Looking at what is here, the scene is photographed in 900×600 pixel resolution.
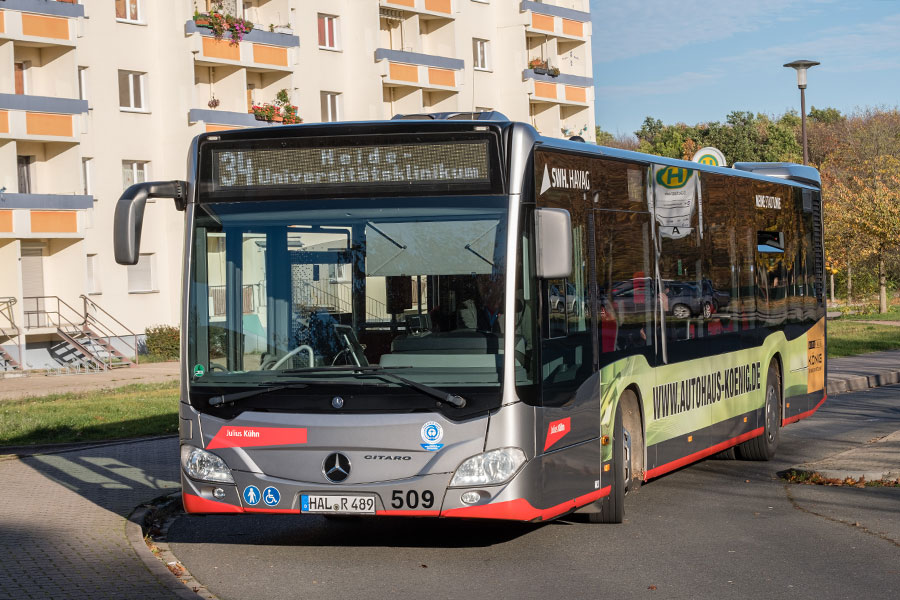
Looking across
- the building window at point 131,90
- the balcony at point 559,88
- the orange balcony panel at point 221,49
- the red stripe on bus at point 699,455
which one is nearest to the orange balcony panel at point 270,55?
the orange balcony panel at point 221,49

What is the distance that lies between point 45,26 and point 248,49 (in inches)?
313

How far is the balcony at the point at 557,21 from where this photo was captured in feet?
200

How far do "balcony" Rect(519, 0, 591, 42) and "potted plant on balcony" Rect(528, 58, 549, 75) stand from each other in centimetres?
135

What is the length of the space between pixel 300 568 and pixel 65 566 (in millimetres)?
1460

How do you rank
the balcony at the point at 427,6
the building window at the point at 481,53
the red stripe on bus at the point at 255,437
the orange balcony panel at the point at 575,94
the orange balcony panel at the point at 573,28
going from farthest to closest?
the orange balcony panel at the point at 575,94 < the orange balcony panel at the point at 573,28 < the building window at the point at 481,53 < the balcony at the point at 427,6 < the red stripe on bus at the point at 255,437

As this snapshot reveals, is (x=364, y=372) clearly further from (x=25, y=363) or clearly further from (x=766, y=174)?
(x=25, y=363)

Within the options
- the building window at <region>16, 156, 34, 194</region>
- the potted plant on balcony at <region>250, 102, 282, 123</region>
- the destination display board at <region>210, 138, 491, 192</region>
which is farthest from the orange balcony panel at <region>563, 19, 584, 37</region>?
the destination display board at <region>210, 138, 491, 192</region>

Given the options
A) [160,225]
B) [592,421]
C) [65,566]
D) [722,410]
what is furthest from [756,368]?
[160,225]

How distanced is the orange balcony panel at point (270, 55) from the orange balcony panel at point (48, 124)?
8.14m

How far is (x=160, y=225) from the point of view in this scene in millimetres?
45625

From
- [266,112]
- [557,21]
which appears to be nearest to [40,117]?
[266,112]

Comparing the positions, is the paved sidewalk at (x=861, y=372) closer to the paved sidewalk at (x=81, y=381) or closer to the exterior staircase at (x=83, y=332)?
the paved sidewalk at (x=81, y=381)

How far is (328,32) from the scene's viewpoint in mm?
51531

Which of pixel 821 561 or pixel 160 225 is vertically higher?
pixel 160 225
